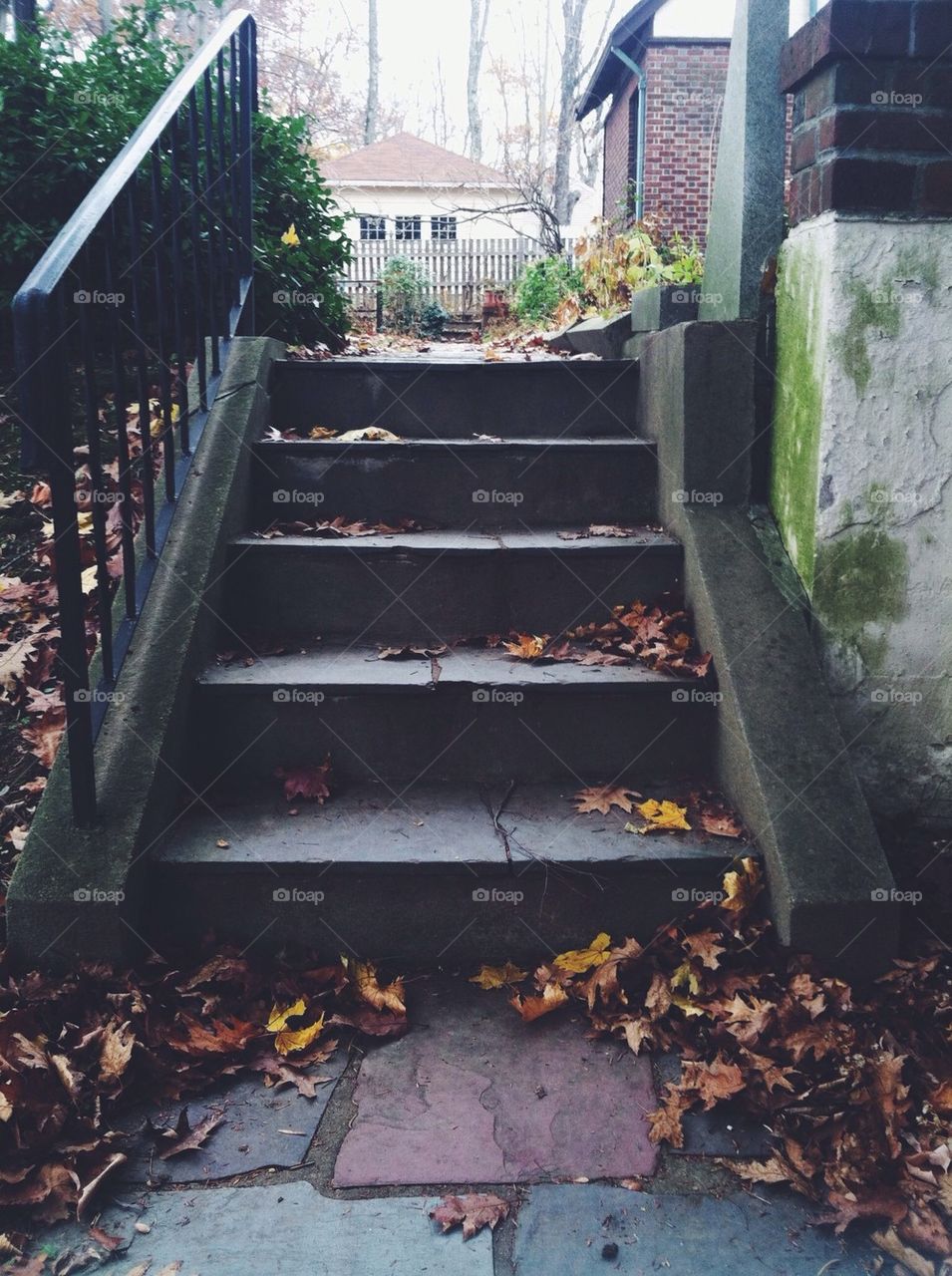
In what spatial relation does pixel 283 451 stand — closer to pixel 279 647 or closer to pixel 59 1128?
pixel 279 647

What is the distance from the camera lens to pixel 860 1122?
171 cm

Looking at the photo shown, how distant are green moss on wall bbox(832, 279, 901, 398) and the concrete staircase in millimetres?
699

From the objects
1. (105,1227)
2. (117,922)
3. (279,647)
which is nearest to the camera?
(105,1227)

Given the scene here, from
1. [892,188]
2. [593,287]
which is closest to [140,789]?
[892,188]

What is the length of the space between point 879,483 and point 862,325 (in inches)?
15.7

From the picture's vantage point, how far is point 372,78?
89.4 ft

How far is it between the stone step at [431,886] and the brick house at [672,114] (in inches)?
498

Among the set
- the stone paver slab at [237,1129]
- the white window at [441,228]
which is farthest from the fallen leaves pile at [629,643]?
the white window at [441,228]

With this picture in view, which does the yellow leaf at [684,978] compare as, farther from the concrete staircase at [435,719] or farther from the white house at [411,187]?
the white house at [411,187]

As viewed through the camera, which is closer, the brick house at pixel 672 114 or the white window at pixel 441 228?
the brick house at pixel 672 114

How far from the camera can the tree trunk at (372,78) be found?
26609mm

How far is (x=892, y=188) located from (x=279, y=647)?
2002mm

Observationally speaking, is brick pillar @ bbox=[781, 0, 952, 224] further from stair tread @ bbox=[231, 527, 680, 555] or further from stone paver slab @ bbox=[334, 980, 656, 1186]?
stone paver slab @ bbox=[334, 980, 656, 1186]

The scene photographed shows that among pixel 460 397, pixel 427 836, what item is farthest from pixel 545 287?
pixel 427 836
